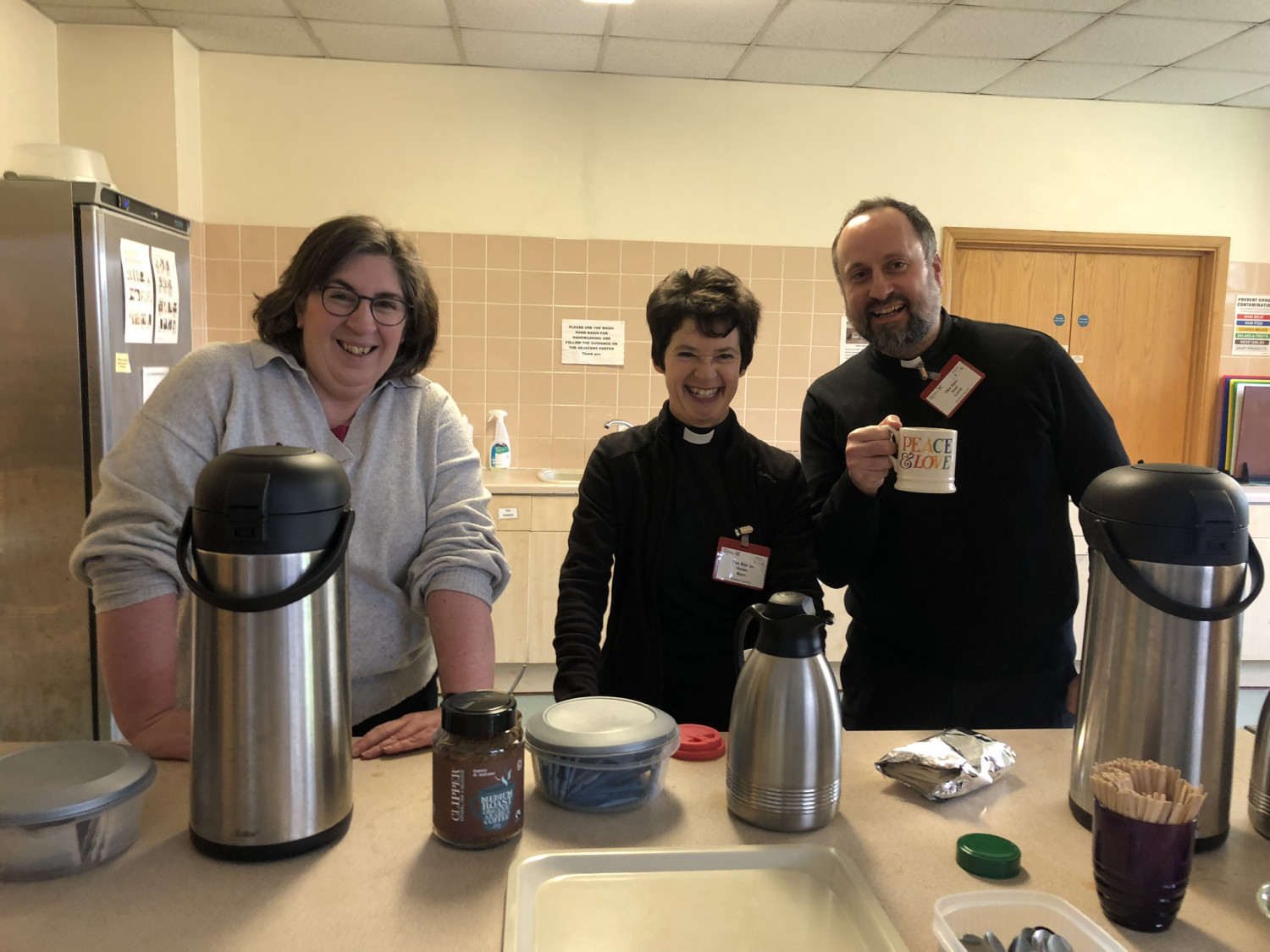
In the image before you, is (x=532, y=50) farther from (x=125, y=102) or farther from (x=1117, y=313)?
(x=1117, y=313)

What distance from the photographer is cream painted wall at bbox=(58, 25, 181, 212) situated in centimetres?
363

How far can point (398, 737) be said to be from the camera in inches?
47.1

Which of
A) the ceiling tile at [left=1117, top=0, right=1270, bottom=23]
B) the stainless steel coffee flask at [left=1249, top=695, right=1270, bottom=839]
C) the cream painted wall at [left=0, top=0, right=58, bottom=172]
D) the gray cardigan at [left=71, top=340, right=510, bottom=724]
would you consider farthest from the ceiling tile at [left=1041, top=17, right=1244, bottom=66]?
the cream painted wall at [left=0, top=0, right=58, bottom=172]

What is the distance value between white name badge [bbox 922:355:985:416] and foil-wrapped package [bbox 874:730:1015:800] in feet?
2.82

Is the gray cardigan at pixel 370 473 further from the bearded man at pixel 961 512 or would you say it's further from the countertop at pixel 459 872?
the bearded man at pixel 961 512

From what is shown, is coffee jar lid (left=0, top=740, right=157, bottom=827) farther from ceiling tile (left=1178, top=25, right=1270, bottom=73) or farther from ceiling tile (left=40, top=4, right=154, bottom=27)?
ceiling tile (left=1178, top=25, right=1270, bottom=73)

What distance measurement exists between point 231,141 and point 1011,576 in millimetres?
3791

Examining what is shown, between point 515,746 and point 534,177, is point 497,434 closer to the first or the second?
point 534,177

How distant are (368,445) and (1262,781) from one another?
1.28m

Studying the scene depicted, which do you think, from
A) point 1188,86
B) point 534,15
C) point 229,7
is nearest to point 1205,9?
point 1188,86

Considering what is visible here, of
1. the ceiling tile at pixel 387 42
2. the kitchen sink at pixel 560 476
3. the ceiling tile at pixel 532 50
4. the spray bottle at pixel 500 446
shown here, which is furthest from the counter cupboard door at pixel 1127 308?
the ceiling tile at pixel 387 42

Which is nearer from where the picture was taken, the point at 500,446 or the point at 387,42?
the point at 387,42

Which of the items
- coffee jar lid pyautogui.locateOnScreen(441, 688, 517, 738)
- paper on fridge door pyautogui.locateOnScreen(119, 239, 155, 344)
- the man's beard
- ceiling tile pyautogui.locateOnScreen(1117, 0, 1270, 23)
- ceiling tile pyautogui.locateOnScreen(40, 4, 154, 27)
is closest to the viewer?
coffee jar lid pyautogui.locateOnScreen(441, 688, 517, 738)

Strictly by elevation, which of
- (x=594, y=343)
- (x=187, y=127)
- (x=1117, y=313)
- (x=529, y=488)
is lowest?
(x=529, y=488)
